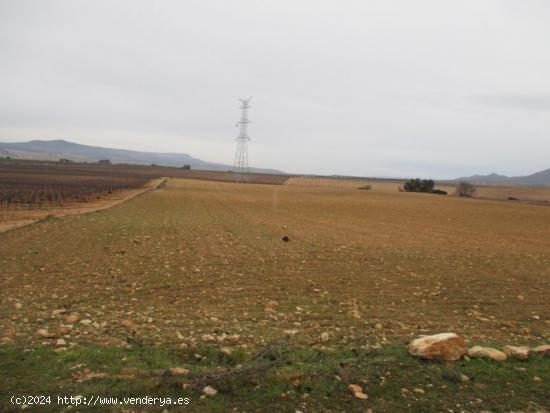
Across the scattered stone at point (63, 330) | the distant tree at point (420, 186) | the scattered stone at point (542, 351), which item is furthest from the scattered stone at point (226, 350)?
the distant tree at point (420, 186)

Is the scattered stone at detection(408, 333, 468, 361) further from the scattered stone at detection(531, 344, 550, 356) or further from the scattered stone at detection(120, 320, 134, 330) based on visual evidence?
the scattered stone at detection(120, 320, 134, 330)

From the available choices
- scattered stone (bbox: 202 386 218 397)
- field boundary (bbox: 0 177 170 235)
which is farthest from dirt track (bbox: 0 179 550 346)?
field boundary (bbox: 0 177 170 235)

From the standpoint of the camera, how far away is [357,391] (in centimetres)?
493

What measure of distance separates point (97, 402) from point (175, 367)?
107 cm

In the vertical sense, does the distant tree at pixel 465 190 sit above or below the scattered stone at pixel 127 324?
above

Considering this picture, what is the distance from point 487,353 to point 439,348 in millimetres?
636

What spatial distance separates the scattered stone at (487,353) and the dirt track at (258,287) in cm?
100

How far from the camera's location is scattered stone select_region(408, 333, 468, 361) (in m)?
5.81

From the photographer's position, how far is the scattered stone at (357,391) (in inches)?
190

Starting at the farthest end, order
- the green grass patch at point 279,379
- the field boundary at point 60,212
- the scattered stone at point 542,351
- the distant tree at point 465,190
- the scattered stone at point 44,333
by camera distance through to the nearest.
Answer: the distant tree at point 465,190 < the field boundary at point 60,212 < the scattered stone at point 44,333 < the scattered stone at point 542,351 < the green grass patch at point 279,379

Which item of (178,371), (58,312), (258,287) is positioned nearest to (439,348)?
(178,371)

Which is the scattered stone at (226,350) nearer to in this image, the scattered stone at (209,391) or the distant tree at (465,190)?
the scattered stone at (209,391)

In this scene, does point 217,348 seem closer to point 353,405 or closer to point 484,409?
point 353,405

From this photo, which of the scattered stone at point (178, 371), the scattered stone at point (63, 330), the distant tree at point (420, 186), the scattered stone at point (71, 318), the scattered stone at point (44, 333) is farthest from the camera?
the distant tree at point (420, 186)
